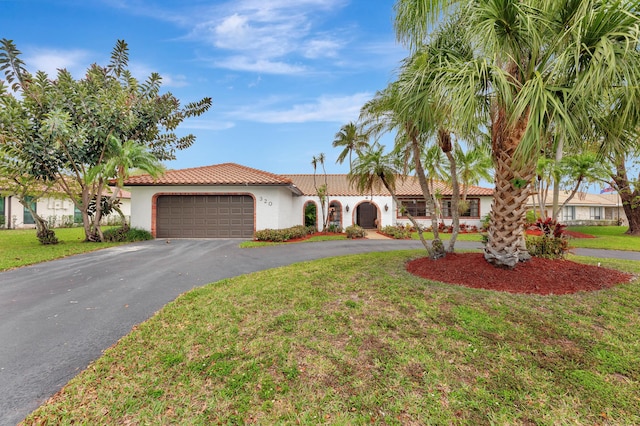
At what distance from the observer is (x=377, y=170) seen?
811 cm

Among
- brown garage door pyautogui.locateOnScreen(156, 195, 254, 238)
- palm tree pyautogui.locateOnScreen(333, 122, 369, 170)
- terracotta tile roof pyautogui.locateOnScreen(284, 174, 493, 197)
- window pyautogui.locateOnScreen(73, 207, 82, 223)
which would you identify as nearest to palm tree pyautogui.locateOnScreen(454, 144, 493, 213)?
terracotta tile roof pyautogui.locateOnScreen(284, 174, 493, 197)

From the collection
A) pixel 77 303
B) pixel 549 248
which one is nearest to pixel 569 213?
pixel 549 248

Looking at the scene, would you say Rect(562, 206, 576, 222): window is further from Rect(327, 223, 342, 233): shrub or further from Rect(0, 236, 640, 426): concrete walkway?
Rect(327, 223, 342, 233): shrub

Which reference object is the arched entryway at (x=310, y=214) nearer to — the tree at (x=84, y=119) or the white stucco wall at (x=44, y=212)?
the tree at (x=84, y=119)

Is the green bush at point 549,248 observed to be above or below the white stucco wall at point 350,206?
below

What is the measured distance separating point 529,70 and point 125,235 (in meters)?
17.9

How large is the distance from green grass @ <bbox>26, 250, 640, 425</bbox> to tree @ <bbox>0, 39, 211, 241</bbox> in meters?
12.1

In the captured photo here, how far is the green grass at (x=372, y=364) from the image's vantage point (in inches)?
94.9

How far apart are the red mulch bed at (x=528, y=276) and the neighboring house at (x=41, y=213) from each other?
83.2 feet

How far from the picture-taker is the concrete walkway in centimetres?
297

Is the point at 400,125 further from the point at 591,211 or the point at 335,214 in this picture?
the point at 591,211

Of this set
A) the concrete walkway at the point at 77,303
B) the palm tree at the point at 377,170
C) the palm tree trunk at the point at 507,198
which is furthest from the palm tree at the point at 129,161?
the palm tree trunk at the point at 507,198

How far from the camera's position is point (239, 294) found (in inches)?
211

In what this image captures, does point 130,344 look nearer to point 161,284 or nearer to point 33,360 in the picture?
point 33,360
